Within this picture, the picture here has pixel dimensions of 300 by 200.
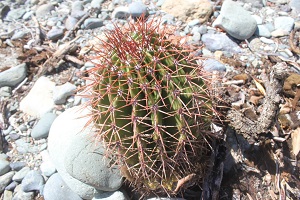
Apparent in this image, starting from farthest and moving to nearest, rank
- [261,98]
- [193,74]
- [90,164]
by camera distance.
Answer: [261,98] < [90,164] < [193,74]

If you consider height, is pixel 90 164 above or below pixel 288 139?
above

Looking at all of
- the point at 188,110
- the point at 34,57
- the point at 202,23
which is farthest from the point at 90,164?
the point at 202,23

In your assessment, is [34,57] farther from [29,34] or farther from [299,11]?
[299,11]

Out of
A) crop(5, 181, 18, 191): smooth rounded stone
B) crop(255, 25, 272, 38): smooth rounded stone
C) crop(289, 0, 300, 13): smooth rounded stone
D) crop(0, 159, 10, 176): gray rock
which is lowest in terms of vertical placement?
crop(5, 181, 18, 191): smooth rounded stone

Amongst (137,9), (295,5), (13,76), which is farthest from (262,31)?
(13,76)

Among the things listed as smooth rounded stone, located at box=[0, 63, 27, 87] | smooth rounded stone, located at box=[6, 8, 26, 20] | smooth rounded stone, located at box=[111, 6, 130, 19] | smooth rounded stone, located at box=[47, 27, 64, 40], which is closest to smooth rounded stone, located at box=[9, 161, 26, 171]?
smooth rounded stone, located at box=[0, 63, 27, 87]

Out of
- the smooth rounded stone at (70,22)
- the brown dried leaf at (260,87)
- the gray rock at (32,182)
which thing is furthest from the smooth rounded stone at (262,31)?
the gray rock at (32,182)

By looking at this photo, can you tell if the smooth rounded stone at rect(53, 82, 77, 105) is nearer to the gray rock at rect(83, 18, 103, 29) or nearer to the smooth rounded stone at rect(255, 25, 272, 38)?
the gray rock at rect(83, 18, 103, 29)
